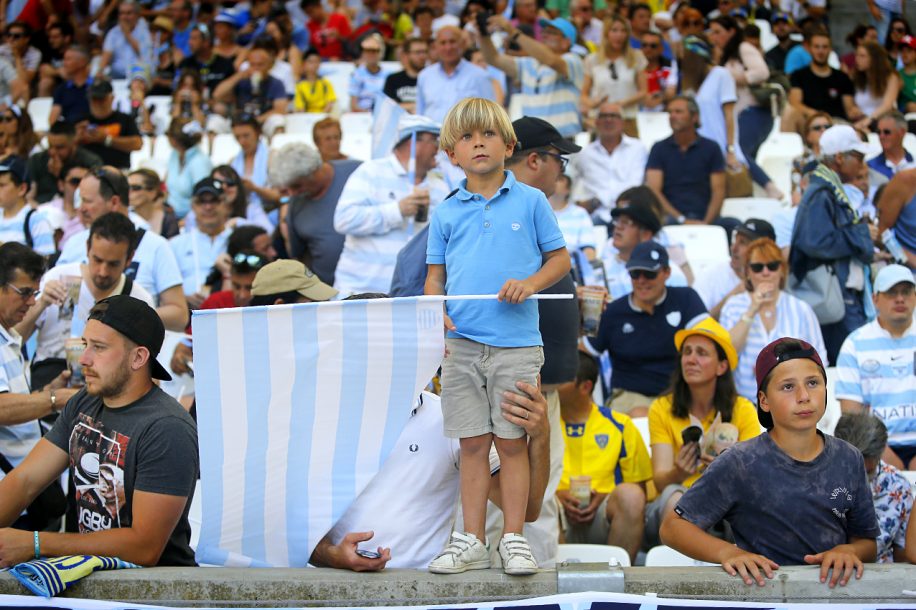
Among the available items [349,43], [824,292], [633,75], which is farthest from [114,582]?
[349,43]

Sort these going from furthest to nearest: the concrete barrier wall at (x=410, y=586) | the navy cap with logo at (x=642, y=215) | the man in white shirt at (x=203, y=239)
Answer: the man in white shirt at (x=203, y=239), the navy cap with logo at (x=642, y=215), the concrete barrier wall at (x=410, y=586)

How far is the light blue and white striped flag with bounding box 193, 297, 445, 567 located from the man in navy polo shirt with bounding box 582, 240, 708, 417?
126 inches

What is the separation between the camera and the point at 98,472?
3836 millimetres

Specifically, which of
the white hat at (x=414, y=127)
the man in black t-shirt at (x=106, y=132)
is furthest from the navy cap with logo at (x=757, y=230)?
the man in black t-shirt at (x=106, y=132)

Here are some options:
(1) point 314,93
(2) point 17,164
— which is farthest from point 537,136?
(1) point 314,93

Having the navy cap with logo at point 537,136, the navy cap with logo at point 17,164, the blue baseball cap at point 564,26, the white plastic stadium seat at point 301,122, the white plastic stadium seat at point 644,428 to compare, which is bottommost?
the white plastic stadium seat at point 644,428

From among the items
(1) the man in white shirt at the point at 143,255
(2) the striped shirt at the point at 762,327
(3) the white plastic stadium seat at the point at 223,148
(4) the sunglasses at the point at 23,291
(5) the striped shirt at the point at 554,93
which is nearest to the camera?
(4) the sunglasses at the point at 23,291

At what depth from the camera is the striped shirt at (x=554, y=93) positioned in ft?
31.6

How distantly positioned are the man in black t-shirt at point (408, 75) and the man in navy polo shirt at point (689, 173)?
2.49m

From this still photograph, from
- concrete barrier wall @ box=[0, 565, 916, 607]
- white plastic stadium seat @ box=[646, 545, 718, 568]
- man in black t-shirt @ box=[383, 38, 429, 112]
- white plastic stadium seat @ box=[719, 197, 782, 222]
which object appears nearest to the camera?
concrete barrier wall @ box=[0, 565, 916, 607]

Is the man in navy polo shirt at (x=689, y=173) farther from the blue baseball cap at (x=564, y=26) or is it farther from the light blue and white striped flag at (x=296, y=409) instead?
the light blue and white striped flag at (x=296, y=409)

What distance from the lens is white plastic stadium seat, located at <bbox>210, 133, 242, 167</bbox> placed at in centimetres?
1120

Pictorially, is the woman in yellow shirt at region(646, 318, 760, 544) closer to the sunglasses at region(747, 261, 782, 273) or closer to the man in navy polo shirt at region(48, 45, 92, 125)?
the sunglasses at region(747, 261, 782, 273)

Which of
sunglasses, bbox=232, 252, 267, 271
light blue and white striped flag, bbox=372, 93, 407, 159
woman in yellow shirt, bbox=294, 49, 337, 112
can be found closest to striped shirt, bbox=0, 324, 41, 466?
sunglasses, bbox=232, 252, 267, 271
